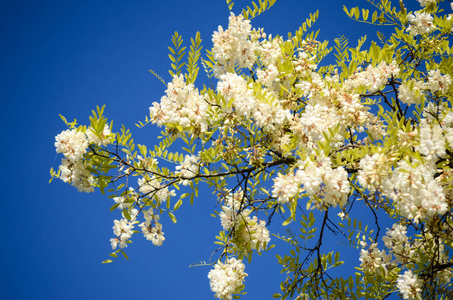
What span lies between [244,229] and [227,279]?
0.19 metres

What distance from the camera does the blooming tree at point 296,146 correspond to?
3.24ft

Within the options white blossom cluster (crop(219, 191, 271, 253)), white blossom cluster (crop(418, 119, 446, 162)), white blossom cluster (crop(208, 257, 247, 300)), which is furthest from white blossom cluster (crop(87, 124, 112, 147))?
white blossom cluster (crop(418, 119, 446, 162))

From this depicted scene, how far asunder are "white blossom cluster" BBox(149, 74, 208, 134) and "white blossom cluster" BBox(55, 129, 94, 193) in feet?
0.83

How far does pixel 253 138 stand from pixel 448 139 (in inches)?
23.7

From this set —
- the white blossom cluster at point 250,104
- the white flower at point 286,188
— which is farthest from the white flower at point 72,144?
the white flower at point 286,188

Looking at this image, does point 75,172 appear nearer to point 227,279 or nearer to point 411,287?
point 227,279

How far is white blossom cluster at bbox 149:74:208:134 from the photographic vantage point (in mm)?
1229

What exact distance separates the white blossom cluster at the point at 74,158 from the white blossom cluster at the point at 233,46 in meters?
0.51

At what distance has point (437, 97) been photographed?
1.34m

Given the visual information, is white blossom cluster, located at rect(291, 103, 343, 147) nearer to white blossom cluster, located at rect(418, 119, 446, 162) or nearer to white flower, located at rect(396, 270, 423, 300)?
white blossom cluster, located at rect(418, 119, 446, 162)

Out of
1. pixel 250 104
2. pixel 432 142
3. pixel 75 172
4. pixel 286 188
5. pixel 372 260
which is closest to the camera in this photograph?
pixel 432 142

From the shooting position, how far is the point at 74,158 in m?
1.25

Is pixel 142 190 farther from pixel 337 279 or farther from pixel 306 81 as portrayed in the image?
pixel 337 279

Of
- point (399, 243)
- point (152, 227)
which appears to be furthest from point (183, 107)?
point (399, 243)
